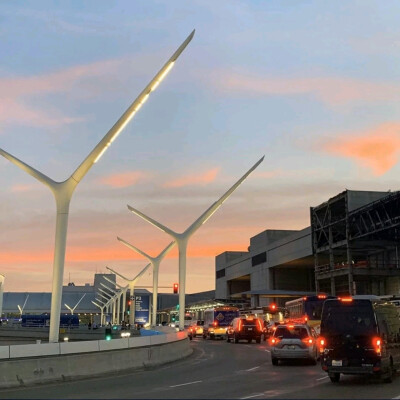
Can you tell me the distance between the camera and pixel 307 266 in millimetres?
100812

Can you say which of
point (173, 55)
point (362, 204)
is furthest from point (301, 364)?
point (362, 204)

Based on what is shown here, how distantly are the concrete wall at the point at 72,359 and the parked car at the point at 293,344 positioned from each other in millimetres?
5054

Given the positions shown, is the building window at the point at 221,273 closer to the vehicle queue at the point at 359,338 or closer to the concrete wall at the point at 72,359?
the concrete wall at the point at 72,359

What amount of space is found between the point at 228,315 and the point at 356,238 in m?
20.7

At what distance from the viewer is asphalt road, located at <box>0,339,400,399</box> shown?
13.1 m

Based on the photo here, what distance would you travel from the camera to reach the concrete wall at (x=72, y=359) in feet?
51.5

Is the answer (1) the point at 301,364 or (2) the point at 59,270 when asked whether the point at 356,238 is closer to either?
(1) the point at 301,364

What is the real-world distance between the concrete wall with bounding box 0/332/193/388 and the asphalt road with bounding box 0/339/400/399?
24.8 inches

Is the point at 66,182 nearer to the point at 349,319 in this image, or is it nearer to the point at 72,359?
the point at 72,359

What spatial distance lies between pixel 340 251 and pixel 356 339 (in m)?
64.1

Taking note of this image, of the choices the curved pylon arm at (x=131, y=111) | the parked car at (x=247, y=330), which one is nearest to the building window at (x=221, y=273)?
the parked car at (x=247, y=330)

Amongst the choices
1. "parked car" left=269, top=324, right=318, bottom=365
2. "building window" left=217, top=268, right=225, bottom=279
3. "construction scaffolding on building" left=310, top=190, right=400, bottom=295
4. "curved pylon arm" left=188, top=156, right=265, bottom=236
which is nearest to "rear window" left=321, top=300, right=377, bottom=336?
"parked car" left=269, top=324, right=318, bottom=365

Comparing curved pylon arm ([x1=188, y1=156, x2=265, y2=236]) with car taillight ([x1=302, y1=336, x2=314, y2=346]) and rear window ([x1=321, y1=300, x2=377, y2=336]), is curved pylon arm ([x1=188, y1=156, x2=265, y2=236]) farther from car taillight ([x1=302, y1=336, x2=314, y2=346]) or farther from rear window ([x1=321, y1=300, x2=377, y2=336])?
rear window ([x1=321, y1=300, x2=377, y2=336])

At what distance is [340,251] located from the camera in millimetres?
77625
